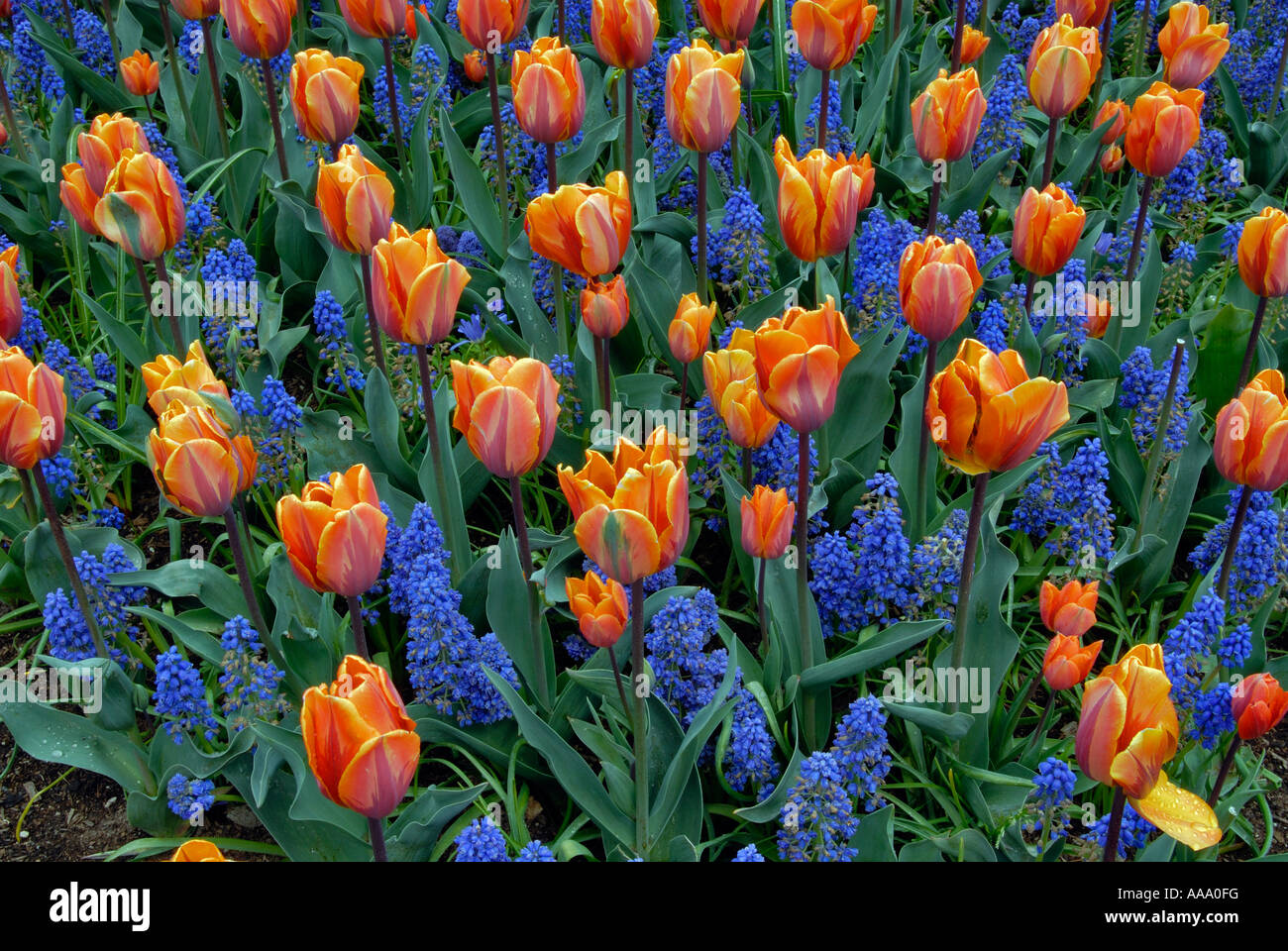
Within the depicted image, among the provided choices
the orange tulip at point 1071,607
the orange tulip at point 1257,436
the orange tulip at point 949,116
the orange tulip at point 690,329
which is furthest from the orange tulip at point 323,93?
the orange tulip at point 1257,436

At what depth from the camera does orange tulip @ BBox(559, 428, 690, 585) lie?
2121mm

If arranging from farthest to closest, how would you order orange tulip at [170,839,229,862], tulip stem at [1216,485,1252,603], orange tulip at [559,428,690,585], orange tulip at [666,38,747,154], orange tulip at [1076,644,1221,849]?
orange tulip at [666,38,747,154] < tulip stem at [1216,485,1252,603] < orange tulip at [559,428,690,585] < orange tulip at [1076,644,1221,849] < orange tulip at [170,839,229,862]

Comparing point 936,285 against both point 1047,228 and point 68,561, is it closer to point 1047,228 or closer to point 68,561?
A: point 1047,228

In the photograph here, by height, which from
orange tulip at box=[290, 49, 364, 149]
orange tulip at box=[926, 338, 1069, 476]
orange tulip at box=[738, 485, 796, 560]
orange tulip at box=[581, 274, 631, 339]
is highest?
orange tulip at box=[290, 49, 364, 149]

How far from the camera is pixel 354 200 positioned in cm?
297

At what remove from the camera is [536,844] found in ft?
7.43

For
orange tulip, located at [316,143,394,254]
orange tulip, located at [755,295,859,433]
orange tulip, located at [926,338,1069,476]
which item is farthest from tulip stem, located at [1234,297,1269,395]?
orange tulip, located at [316,143,394,254]

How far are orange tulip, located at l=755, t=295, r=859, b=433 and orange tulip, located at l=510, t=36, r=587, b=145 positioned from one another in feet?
4.17

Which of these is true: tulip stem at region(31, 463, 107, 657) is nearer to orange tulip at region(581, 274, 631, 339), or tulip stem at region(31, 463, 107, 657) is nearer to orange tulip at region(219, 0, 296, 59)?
orange tulip at region(581, 274, 631, 339)

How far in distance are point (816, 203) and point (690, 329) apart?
0.43 metres

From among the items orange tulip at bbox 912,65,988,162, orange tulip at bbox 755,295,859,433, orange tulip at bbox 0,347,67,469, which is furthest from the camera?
orange tulip at bbox 912,65,988,162

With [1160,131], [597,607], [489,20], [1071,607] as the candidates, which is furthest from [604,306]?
[1160,131]

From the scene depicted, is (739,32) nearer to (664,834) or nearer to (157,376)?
(157,376)

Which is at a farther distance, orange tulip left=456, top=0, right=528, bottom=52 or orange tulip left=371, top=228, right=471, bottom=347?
orange tulip left=456, top=0, right=528, bottom=52
